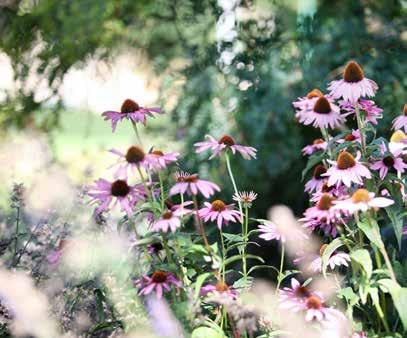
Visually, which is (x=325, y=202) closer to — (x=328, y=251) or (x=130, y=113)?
(x=328, y=251)

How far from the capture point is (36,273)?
6.36 feet

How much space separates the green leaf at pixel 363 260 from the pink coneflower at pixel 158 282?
29 cm

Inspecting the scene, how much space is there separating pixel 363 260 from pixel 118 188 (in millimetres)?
417

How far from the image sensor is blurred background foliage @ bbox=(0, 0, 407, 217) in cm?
298

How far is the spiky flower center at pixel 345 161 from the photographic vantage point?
1.37 metres

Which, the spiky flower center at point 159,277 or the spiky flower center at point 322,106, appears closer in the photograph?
the spiky flower center at point 159,277

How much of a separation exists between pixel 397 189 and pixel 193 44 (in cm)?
183

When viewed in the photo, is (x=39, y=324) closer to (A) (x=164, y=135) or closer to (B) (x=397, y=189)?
(B) (x=397, y=189)

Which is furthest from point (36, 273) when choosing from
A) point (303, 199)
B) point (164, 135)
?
point (303, 199)

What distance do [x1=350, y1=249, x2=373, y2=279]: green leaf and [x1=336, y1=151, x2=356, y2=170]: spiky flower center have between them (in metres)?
0.15

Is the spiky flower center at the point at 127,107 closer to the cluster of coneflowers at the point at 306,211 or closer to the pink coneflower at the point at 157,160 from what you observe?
the cluster of coneflowers at the point at 306,211

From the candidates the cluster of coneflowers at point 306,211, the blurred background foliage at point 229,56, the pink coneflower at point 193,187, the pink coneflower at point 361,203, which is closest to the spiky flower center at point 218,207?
the cluster of coneflowers at point 306,211

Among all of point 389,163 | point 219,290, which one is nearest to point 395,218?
point 389,163

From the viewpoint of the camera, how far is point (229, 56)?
3.14 metres
